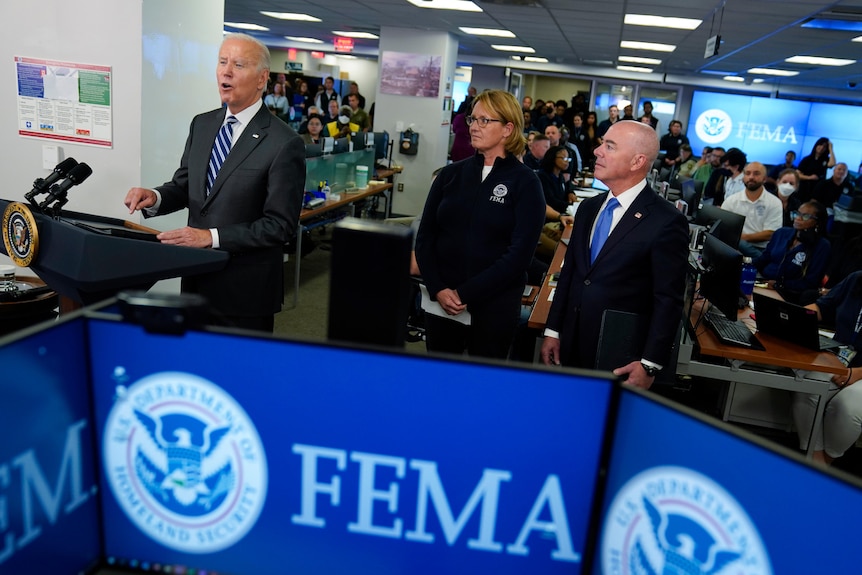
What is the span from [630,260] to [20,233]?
176 centimetres

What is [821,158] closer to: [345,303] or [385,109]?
[385,109]

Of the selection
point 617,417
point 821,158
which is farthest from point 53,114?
point 821,158

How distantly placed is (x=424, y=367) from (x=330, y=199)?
603 centimetres

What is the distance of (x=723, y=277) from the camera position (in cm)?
330

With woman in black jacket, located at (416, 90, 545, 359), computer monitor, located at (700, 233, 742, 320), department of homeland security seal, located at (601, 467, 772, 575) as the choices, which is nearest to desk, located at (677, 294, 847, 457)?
computer monitor, located at (700, 233, 742, 320)

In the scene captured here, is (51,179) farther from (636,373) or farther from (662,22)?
(662,22)

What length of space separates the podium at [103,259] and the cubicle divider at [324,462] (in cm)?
77

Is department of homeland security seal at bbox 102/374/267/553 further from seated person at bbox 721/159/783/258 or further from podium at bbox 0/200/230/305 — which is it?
seated person at bbox 721/159/783/258

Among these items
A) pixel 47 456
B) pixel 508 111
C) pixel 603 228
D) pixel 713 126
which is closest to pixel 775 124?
pixel 713 126

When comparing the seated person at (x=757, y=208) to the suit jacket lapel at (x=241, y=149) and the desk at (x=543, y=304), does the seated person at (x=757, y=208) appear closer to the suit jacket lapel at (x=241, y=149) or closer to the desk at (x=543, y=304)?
the desk at (x=543, y=304)

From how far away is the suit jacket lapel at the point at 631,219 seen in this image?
7.34 feet

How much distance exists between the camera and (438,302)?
266cm

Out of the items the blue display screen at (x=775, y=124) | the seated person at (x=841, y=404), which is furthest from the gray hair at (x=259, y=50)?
the blue display screen at (x=775, y=124)

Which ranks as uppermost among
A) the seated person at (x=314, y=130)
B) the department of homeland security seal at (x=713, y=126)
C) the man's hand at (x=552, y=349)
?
the department of homeland security seal at (x=713, y=126)
